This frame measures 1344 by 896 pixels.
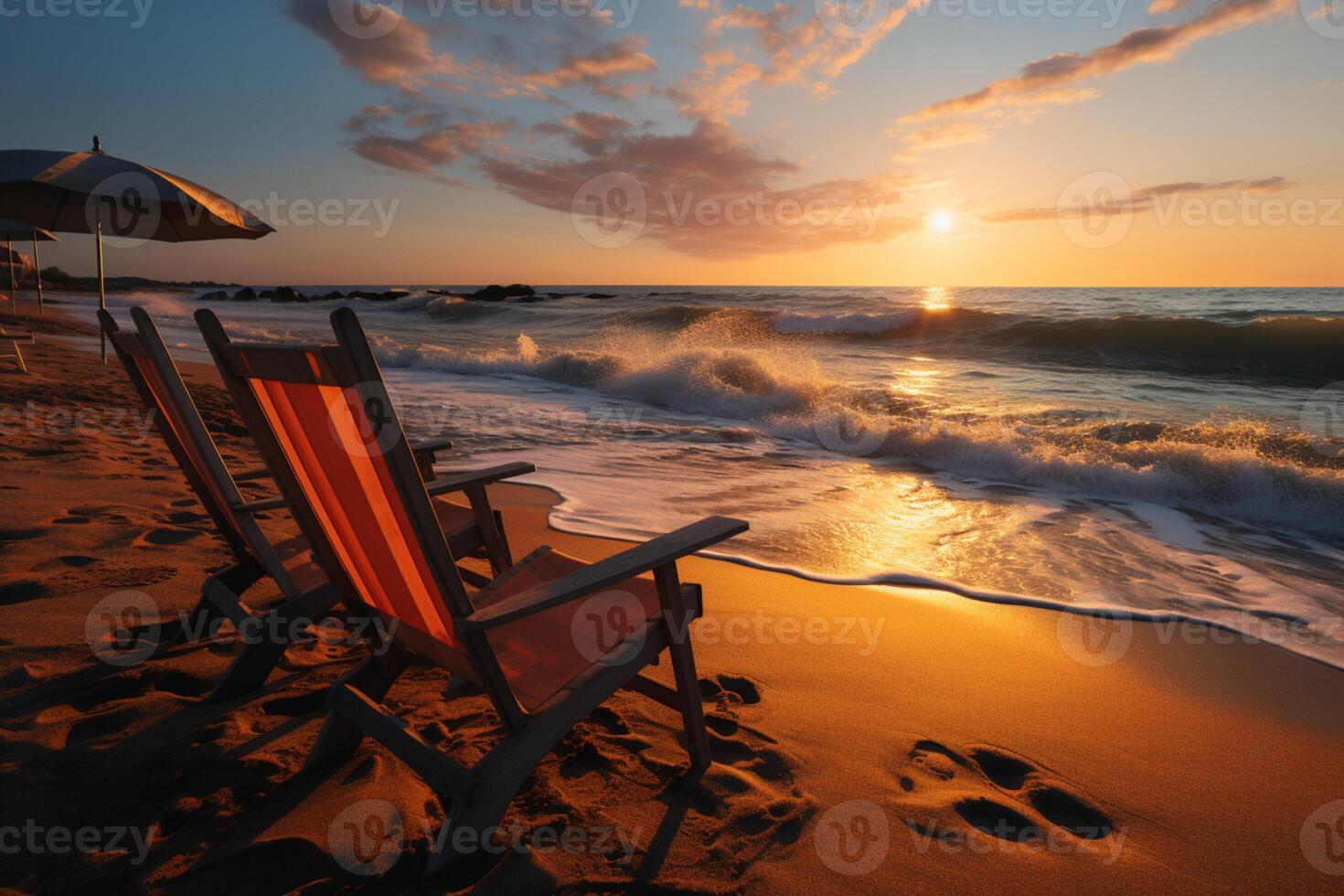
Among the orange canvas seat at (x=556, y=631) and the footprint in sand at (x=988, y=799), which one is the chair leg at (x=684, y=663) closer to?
the orange canvas seat at (x=556, y=631)

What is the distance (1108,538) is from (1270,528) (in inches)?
68.2

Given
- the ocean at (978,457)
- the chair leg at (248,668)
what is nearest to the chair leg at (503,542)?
the chair leg at (248,668)

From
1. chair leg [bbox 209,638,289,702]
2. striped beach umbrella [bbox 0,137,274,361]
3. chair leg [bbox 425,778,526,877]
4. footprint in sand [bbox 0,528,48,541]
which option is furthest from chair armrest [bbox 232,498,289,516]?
striped beach umbrella [bbox 0,137,274,361]

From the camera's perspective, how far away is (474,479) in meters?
2.79

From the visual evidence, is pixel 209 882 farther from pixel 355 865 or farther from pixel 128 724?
pixel 128 724

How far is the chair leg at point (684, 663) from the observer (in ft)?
6.40

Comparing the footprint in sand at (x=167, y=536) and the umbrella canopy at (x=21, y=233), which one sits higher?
the umbrella canopy at (x=21, y=233)

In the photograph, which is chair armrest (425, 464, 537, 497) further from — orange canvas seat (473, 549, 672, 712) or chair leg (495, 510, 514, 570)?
orange canvas seat (473, 549, 672, 712)

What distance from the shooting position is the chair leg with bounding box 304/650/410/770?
195 centimetres

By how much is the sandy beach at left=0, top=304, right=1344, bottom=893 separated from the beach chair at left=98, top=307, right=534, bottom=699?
139 mm

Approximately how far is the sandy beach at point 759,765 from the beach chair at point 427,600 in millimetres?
232

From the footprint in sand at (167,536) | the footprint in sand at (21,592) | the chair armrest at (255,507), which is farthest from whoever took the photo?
the footprint in sand at (167,536)

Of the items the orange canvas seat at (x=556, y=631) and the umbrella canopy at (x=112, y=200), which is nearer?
the orange canvas seat at (x=556, y=631)

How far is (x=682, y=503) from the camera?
5.17 meters
